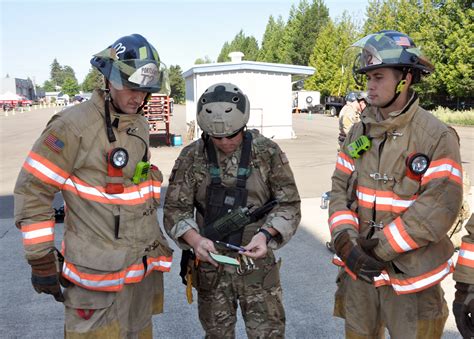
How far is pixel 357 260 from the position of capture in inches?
89.4

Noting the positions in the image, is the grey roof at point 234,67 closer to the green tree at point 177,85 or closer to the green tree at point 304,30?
the green tree at point 304,30

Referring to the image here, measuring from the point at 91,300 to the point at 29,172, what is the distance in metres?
0.77

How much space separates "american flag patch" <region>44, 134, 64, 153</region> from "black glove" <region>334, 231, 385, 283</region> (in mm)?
1617

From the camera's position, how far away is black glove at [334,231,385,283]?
2.25 m

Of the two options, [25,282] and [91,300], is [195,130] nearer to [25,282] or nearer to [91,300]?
[25,282]

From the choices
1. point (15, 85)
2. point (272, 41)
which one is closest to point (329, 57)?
point (272, 41)

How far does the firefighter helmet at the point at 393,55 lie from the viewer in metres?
2.29

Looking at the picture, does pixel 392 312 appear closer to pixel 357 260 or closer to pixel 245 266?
pixel 357 260

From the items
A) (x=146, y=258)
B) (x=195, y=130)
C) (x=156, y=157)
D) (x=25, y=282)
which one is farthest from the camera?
(x=195, y=130)

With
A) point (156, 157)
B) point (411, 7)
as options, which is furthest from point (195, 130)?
point (411, 7)

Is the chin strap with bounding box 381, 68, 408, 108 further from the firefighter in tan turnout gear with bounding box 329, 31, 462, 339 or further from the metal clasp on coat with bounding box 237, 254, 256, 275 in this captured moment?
the metal clasp on coat with bounding box 237, 254, 256, 275

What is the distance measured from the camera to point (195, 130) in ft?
59.5

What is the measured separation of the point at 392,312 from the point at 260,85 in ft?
52.8

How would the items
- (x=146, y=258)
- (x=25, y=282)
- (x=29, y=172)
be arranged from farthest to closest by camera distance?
(x=25, y=282) → (x=146, y=258) → (x=29, y=172)
